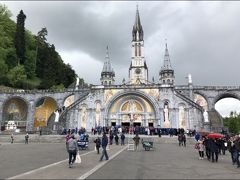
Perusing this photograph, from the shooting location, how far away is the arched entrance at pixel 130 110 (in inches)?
1555

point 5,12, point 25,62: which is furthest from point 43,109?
point 5,12

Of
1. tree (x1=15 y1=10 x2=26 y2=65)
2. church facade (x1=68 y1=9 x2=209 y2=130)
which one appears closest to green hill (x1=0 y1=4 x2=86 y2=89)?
tree (x1=15 y1=10 x2=26 y2=65)

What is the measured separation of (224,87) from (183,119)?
952 centimetres

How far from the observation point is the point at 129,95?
40.1 meters

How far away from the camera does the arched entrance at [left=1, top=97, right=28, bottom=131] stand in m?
44.0

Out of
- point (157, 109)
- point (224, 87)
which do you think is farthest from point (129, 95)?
point (224, 87)

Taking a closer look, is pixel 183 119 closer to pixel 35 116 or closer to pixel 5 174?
pixel 35 116

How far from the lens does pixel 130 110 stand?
1587 inches

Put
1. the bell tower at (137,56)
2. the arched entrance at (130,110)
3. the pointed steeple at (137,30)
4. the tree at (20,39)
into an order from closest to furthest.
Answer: the arched entrance at (130,110)
the tree at (20,39)
the bell tower at (137,56)
the pointed steeple at (137,30)

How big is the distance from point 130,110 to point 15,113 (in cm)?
2112

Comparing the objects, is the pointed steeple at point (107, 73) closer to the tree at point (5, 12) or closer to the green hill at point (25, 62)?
the green hill at point (25, 62)

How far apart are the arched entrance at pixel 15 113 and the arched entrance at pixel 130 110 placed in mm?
16150

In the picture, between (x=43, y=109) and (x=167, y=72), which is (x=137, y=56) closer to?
(x=167, y=72)

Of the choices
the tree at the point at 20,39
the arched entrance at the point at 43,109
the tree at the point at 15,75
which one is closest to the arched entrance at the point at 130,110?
the arched entrance at the point at 43,109
